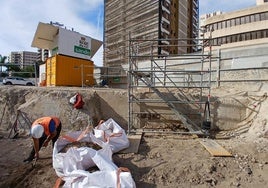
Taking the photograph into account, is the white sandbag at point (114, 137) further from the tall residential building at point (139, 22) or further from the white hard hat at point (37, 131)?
the tall residential building at point (139, 22)

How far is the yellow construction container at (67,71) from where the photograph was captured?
39.4 feet

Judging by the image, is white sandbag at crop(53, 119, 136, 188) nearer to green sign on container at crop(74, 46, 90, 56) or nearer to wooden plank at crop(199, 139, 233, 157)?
wooden plank at crop(199, 139, 233, 157)

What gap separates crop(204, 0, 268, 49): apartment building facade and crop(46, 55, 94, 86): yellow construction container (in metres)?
26.7

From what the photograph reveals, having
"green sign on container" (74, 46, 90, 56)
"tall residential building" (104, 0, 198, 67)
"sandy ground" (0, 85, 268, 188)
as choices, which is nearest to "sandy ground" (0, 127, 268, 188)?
"sandy ground" (0, 85, 268, 188)

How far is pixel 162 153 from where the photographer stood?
6.13m

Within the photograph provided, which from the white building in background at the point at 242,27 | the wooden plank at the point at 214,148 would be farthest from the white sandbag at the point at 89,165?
the white building in background at the point at 242,27

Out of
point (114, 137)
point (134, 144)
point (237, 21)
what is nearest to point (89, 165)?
point (114, 137)

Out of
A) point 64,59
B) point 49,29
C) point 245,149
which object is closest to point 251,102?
point 245,149

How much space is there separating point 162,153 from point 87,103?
3.25m

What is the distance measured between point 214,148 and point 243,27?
3685 cm

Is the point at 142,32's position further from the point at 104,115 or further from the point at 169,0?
the point at 104,115

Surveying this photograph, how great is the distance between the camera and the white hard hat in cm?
527

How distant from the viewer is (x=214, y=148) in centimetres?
633

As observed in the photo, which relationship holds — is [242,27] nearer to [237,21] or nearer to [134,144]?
[237,21]
